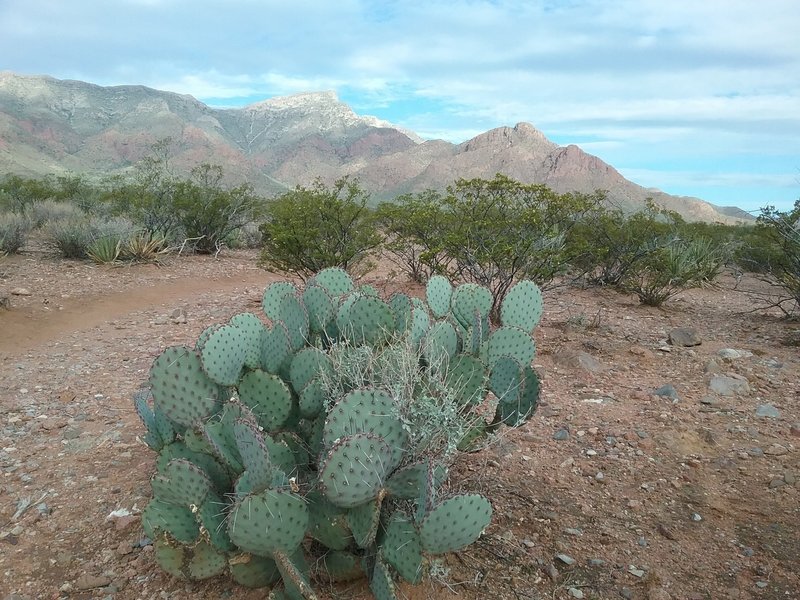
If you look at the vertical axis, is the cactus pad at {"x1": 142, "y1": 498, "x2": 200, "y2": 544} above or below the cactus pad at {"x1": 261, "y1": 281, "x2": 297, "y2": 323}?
below

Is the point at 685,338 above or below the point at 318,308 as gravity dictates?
below

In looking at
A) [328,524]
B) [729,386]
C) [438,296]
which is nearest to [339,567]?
[328,524]

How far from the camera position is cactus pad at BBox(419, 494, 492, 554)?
2318mm

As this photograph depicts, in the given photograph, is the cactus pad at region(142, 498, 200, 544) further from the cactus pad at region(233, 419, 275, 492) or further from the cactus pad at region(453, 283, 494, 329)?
the cactus pad at region(453, 283, 494, 329)

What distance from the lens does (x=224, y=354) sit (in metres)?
2.92

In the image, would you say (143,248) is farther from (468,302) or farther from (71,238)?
(468,302)

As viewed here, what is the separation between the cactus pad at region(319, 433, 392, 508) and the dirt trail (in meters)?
5.64

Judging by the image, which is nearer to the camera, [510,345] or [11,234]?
[510,345]

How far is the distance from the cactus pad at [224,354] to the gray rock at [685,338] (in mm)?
5277

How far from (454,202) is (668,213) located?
7.16 meters

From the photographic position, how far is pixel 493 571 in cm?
293

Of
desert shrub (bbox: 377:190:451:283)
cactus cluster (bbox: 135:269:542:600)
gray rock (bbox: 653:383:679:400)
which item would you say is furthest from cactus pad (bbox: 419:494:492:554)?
desert shrub (bbox: 377:190:451:283)

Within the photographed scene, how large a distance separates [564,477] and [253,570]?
2018 mm

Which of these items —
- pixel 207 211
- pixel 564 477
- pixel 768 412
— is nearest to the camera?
pixel 564 477
